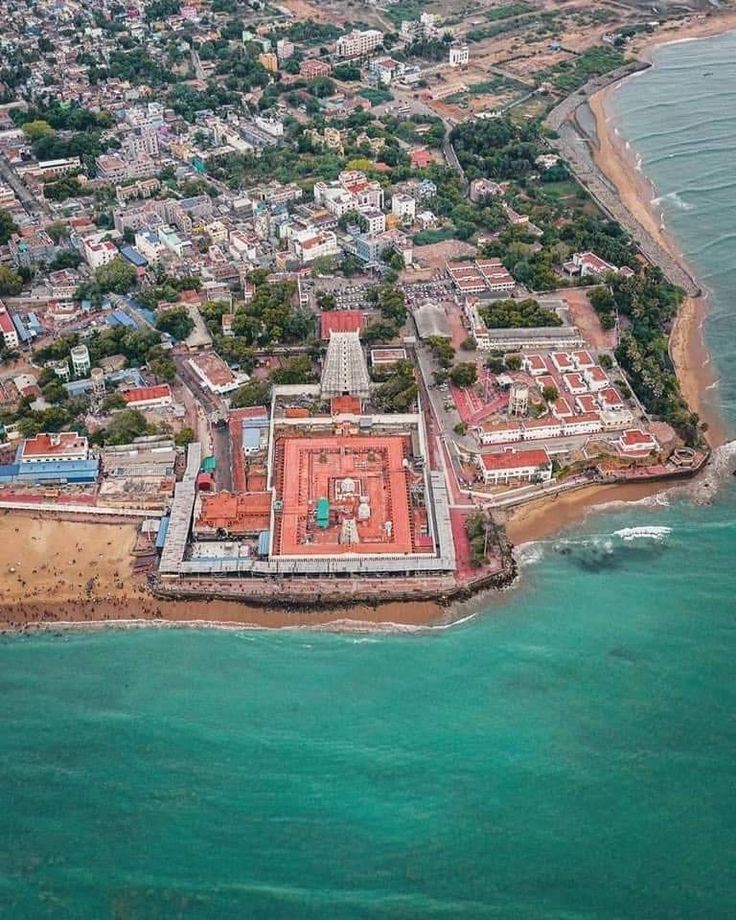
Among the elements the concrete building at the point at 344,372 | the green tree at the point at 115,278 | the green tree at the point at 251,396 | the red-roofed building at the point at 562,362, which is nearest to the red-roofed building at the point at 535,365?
the red-roofed building at the point at 562,362

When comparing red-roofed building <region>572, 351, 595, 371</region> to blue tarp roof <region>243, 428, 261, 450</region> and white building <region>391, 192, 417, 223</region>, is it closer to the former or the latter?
blue tarp roof <region>243, 428, 261, 450</region>

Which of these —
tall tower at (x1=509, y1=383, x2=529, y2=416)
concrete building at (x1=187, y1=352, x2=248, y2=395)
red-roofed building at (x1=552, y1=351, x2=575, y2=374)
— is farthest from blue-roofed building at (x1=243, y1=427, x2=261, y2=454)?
red-roofed building at (x1=552, y1=351, x2=575, y2=374)

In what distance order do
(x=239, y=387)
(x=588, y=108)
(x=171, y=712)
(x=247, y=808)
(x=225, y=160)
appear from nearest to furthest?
(x=247, y=808)
(x=171, y=712)
(x=239, y=387)
(x=225, y=160)
(x=588, y=108)

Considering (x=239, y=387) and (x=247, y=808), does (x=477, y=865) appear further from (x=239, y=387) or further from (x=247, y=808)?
(x=239, y=387)

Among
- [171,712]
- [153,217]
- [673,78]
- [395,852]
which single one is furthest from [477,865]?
[673,78]

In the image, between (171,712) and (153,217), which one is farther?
(153,217)

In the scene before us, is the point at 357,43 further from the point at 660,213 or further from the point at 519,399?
the point at 519,399
